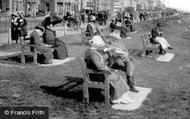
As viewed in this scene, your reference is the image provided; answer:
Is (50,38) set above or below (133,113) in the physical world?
above

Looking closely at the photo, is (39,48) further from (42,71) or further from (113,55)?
(113,55)

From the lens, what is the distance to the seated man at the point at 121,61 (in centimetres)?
752

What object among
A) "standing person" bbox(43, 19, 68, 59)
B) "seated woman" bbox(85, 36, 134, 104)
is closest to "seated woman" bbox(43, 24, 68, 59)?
"standing person" bbox(43, 19, 68, 59)

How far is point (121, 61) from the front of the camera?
7.79 metres

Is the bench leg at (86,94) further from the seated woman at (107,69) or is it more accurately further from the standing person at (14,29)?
the standing person at (14,29)

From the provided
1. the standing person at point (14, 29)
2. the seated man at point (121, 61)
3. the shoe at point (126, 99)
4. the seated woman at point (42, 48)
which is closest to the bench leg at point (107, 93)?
the shoe at point (126, 99)

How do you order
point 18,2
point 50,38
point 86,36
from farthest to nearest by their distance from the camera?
point 18,2 < point 86,36 < point 50,38

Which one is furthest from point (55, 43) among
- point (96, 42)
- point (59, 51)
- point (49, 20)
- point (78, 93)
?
point (96, 42)

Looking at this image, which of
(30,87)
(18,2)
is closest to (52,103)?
(30,87)

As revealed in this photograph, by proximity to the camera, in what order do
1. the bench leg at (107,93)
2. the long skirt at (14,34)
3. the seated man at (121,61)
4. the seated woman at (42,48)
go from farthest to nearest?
1. the long skirt at (14,34)
2. the seated woman at (42,48)
3. the seated man at (121,61)
4. the bench leg at (107,93)

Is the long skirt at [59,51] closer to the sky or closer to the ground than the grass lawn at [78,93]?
closer to the sky

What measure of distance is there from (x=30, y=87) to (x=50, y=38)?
4233mm

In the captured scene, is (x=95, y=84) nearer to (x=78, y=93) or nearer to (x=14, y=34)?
(x=78, y=93)

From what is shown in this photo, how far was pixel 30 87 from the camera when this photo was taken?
7.97 meters
